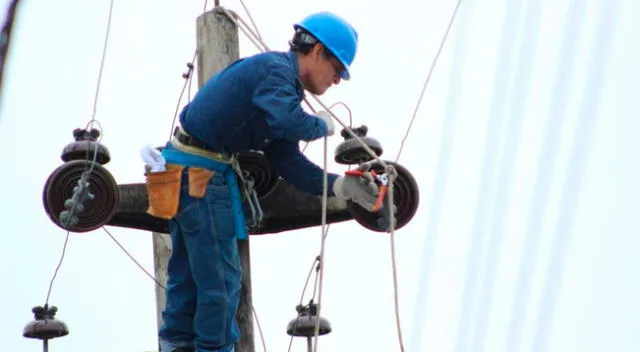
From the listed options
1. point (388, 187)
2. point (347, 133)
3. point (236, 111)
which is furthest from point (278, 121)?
point (347, 133)

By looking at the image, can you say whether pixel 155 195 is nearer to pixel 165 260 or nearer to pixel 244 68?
pixel 244 68

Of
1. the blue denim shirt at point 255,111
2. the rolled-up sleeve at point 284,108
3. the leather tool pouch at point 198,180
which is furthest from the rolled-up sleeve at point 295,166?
the rolled-up sleeve at point 284,108

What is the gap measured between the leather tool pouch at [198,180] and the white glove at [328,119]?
1.97ft

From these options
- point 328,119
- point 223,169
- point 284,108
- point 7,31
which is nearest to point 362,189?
point 328,119

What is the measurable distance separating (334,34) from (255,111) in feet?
1.66

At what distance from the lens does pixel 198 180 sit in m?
4.83

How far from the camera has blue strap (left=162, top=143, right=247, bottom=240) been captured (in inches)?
191

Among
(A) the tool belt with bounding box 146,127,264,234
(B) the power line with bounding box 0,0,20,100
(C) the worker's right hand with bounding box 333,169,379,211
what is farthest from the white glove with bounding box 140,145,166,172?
(B) the power line with bounding box 0,0,20,100

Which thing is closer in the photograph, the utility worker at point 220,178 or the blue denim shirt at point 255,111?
the blue denim shirt at point 255,111

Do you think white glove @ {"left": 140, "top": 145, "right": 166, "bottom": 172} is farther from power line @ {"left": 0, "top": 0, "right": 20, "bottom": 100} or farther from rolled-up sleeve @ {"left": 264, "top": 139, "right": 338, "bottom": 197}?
power line @ {"left": 0, "top": 0, "right": 20, "bottom": 100}

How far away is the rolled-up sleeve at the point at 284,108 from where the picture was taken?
4.35 m

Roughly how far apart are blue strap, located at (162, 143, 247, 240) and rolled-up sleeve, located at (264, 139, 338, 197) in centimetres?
29

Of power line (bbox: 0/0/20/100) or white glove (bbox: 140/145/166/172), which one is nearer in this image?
power line (bbox: 0/0/20/100)

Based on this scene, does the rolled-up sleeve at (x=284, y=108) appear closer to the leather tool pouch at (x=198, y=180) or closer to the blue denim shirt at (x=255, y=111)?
the blue denim shirt at (x=255, y=111)
